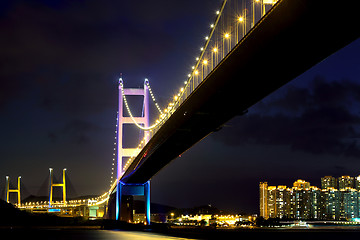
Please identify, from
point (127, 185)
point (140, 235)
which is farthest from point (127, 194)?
point (140, 235)

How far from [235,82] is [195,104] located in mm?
5784

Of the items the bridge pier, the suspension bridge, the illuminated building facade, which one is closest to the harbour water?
the suspension bridge

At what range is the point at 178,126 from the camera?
31.4m

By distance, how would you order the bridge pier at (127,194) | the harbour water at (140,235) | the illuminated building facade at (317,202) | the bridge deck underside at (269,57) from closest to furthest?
1. the bridge deck underside at (269,57)
2. the harbour water at (140,235)
3. the bridge pier at (127,194)
4. the illuminated building facade at (317,202)

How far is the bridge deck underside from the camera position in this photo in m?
14.3

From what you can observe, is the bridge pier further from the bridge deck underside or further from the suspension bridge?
the bridge deck underside

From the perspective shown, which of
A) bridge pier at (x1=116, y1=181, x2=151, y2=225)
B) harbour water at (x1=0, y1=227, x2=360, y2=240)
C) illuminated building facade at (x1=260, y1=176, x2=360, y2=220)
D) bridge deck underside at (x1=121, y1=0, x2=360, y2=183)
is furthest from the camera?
illuminated building facade at (x1=260, y1=176, x2=360, y2=220)

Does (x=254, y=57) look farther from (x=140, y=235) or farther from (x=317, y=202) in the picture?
(x=317, y=202)

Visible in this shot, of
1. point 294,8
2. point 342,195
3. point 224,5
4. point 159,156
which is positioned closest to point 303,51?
point 294,8

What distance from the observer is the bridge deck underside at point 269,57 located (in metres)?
14.3

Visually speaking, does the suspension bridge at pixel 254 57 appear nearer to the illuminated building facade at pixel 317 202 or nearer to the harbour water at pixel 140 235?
the harbour water at pixel 140 235

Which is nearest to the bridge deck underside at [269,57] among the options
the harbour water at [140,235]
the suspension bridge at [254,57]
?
the suspension bridge at [254,57]

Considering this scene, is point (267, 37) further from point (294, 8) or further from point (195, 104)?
point (195, 104)

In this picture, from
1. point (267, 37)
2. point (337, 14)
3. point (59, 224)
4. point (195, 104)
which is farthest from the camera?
point (59, 224)
